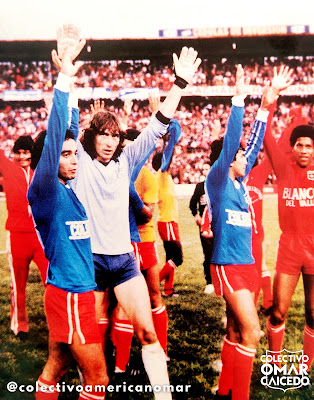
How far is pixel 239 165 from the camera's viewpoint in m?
2.45

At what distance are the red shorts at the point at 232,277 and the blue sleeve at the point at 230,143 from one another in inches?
21.1

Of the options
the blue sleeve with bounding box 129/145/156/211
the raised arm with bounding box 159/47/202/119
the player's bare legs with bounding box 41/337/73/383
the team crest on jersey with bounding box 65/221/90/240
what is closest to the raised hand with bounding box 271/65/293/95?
the raised arm with bounding box 159/47/202/119

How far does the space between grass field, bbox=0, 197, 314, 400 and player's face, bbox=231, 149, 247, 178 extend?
0.36 metres

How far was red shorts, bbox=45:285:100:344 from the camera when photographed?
6.28 feet

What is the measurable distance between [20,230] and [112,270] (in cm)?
79

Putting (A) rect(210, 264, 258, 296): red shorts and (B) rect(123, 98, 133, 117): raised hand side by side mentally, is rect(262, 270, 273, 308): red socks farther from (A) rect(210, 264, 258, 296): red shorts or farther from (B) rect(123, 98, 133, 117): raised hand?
(B) rect(123, 98, 133, 117): raised hand

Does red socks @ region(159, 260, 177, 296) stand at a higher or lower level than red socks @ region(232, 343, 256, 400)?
higher

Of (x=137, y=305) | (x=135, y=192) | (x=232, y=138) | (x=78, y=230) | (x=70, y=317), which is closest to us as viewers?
(x=70, y=317)

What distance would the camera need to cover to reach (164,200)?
2.75m

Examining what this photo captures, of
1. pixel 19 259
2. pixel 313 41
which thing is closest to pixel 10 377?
pixel 19 259

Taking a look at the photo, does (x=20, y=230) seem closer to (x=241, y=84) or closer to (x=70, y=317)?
(x=70, y=317)

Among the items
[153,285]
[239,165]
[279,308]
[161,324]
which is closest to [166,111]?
[239,165]

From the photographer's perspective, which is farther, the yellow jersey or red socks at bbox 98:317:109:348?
the yellow jersey

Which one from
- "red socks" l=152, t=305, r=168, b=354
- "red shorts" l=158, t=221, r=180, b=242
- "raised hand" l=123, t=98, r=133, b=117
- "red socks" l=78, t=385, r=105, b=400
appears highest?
"raised hand" l=123, t=98, r=133, b=117
